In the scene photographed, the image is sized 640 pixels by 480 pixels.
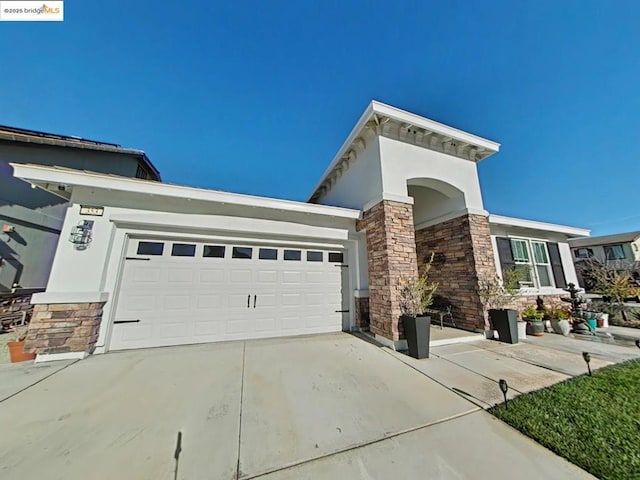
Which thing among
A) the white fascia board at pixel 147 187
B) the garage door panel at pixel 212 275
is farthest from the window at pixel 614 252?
the garage door panel at pixel 212 275

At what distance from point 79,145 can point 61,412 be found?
942 cm

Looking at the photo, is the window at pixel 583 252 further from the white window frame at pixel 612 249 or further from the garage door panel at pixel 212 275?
the garage door panel at pixel 212 275

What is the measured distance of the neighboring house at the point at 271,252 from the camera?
4.15 meters

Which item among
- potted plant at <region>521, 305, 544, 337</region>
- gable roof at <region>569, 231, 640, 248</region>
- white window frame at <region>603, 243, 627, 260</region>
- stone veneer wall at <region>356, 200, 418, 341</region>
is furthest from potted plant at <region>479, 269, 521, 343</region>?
white window frame at <region>603, 243, 627, 260</region>

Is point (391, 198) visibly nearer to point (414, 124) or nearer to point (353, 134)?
point (414, 124)

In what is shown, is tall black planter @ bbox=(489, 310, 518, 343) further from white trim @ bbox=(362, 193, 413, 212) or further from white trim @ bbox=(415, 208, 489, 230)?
white trim @ bbox=(362, 193, 413, 212)

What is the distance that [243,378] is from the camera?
3201 millimetres

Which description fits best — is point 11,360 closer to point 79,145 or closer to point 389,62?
point 79,145

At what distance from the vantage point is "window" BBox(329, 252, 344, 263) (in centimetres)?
607

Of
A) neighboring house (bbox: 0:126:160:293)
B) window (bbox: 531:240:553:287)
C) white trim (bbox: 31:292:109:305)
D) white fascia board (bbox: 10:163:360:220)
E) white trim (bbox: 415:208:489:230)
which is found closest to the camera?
white trim (bbox: 31:292:109:305)

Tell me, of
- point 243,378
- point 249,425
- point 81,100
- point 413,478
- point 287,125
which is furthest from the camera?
point 287,125

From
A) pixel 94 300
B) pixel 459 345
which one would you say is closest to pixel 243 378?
pixel 94 300

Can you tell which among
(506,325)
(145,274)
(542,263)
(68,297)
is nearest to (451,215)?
(506,325)

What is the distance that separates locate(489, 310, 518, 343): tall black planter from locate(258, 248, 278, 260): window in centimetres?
551
